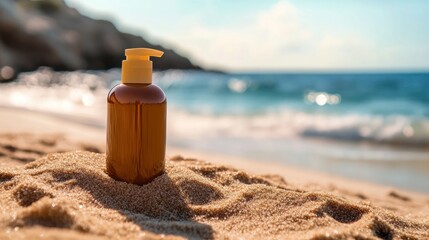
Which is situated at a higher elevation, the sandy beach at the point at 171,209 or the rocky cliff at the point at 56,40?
the rocky cliff at the point at 56,40

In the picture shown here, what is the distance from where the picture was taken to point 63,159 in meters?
2.20

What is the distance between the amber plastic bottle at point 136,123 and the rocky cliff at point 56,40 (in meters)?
18.8

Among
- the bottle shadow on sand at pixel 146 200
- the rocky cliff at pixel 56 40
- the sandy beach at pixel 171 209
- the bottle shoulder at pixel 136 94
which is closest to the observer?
the sandy beach at pixel 171 209

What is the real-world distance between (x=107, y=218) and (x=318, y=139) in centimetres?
590

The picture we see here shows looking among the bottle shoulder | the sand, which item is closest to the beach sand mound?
the sand

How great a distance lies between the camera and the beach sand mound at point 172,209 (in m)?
1.52

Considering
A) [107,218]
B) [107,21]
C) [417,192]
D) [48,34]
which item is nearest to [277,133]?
[417,192]

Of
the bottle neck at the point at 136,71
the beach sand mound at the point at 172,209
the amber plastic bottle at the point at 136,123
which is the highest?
the bottle neck at the point at 136,71

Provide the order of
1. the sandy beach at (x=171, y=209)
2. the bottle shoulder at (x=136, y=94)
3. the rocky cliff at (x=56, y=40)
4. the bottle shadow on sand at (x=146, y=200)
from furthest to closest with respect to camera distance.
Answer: the rocky cliff at (x=56, y=40)
the bottle shoulder at (x=136, y=94)
the bottle shadow on sand at (x=146, y=200)
the sandy beach at (x=171, y=209)

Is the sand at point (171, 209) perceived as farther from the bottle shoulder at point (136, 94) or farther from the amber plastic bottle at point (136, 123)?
the bottle shoulder at point (136, 94)

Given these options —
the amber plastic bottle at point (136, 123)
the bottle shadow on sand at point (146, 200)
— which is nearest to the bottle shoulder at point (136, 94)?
the amber plastic bottle at point (136, 123)

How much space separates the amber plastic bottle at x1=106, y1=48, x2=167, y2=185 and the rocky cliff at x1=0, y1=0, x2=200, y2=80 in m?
18.8

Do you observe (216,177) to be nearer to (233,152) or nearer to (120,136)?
(120,136)

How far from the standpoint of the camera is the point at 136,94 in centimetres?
185
